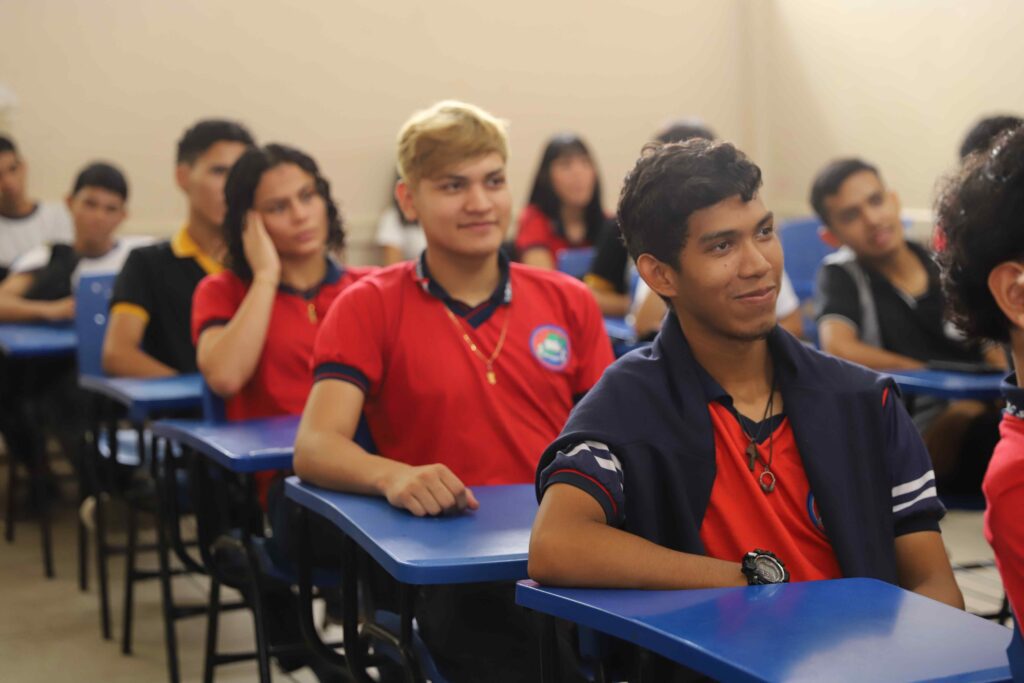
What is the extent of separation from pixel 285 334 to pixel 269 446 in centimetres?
62

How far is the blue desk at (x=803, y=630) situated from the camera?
108 centimetres

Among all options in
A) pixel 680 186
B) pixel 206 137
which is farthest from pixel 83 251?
pixel 680 186

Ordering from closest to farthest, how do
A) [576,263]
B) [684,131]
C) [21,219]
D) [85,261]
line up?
[684,131], [576,263], [85,261], [21,219]

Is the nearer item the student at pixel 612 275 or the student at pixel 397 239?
the student at pixel 612 275

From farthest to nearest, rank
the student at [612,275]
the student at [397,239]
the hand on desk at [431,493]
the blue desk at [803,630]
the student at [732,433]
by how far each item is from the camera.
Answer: the student at [397,239] < the student at [612,275] < the hand on desk at [431,493] < the student at [732,433] < the blue desk at [803,630]

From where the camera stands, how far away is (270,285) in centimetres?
281

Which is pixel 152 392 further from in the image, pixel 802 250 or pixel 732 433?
pixel 802 250

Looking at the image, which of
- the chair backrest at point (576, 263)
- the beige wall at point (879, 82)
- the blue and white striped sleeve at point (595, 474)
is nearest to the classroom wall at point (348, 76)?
the beige wall at point (879, 82)

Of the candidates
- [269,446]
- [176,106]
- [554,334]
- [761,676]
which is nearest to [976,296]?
[761,676]

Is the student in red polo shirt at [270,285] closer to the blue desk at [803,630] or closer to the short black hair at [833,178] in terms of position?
the short black hair at [833,178]

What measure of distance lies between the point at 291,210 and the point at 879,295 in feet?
4.81

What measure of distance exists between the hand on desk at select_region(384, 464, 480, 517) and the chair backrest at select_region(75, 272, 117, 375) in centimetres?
214

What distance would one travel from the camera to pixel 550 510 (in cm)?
145

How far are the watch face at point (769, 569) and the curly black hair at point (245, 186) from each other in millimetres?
1794
